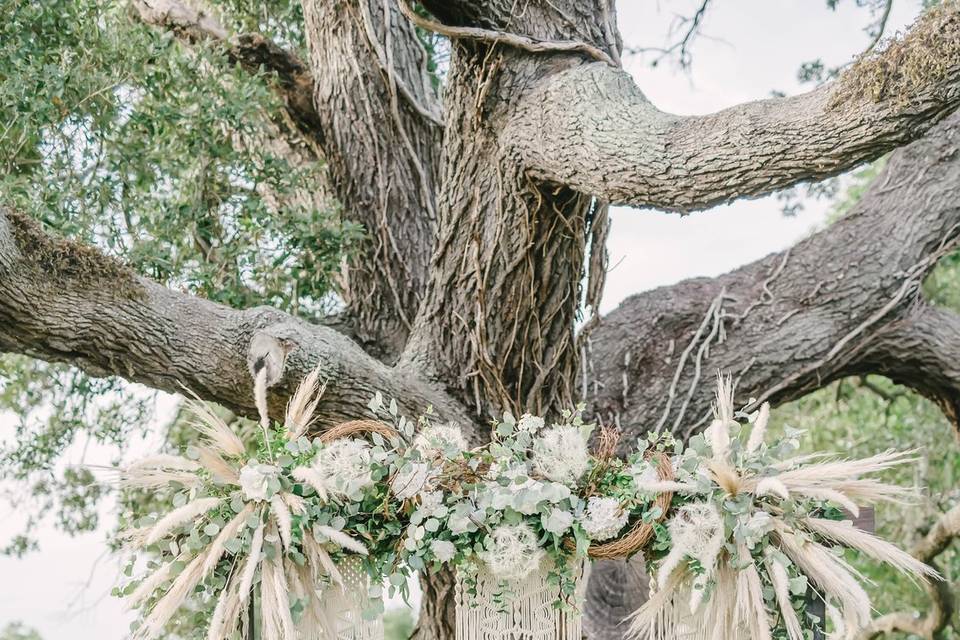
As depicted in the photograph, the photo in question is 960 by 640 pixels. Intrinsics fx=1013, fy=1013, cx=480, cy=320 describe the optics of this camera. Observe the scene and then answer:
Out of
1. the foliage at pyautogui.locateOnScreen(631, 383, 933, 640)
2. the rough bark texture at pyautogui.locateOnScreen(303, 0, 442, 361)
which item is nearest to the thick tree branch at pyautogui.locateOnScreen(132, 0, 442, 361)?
the rough bark texture at pyautogui.locateOnScreen(303, 0, 442, 361)

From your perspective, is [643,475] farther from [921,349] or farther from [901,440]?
[901,440]

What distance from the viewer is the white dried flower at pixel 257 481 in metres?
1.63

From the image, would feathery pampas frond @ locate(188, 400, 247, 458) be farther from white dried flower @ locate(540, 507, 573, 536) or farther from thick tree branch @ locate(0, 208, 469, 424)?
thick tree branch @ locate(0, 208, 469, 424)

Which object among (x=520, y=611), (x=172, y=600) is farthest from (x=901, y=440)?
(x=172, y=600)

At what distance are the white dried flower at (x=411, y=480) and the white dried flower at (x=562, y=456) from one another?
0.63ft

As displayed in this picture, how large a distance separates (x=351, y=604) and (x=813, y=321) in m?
2.07

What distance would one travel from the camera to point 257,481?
1634 mm

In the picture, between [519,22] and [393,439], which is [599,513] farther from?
[519,22]

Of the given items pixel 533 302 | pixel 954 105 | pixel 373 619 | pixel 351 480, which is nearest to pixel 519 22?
pixel 533 302

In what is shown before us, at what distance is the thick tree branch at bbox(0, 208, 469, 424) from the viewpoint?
2.29 m

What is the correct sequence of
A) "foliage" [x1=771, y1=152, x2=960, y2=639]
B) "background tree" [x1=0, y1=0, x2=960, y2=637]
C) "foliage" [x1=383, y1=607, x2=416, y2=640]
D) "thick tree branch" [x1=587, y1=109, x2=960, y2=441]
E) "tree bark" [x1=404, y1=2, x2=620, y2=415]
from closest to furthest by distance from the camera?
"background tree" [x1=0, y1=0, x2=960, y2=637]
"tree bark" [x1=404, y1=2, x2=620, y2=415]
"thick tree branch" [x1=587, y1=109, x2=960, y2=441]
"foliage" [x1=771, y1=152, x2=960, y2=639]
"foliage" [x1=383, y1=607, x2=416, y2=640]

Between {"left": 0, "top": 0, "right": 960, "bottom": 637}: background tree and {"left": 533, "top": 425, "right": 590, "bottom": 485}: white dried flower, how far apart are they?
66 cm

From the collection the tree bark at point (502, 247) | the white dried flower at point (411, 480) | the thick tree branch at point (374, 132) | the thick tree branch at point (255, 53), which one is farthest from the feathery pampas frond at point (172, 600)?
the thick tree branch at point (255, 53)

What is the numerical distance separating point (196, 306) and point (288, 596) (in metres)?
1.14
